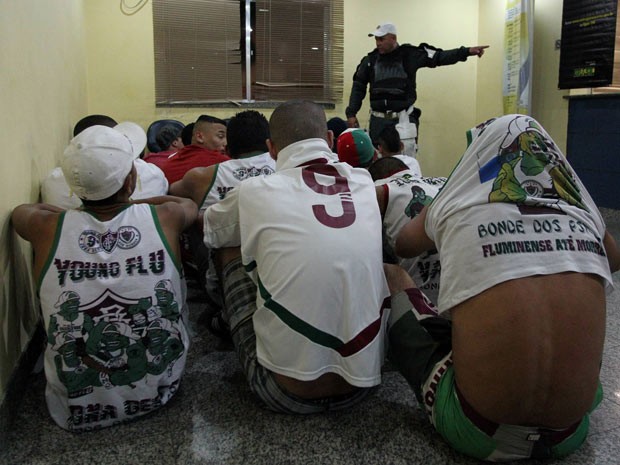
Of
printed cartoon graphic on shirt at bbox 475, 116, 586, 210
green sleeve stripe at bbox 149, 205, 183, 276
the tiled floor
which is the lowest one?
the tiled floor

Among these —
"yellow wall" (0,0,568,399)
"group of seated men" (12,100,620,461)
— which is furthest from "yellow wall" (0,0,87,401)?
"group of seated men" (12,100,620,461)

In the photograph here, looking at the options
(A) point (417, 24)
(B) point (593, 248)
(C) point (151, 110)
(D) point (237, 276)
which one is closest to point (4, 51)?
(D) point (237, 276)

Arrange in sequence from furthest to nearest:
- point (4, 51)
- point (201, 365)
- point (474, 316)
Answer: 1. point (201, 365)
2. point (4, 51)
3. point (474, 316)

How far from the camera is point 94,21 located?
488 centimetres

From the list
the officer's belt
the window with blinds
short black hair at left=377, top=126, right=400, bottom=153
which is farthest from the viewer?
the window with blinds

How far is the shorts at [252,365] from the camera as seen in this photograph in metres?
1.34

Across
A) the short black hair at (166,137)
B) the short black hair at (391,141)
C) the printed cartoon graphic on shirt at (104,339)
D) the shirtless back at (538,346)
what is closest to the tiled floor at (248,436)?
the printed cartoon graphic on shirt at (104,339)

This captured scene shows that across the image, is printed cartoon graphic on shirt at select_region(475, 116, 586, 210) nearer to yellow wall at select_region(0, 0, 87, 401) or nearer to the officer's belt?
yellow wall at select_region(0, 0, 87, 401)

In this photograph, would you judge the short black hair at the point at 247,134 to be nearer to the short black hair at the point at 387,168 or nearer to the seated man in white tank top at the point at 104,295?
the short black hair at the point at 387,168

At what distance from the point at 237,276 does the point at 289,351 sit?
1.14 ft

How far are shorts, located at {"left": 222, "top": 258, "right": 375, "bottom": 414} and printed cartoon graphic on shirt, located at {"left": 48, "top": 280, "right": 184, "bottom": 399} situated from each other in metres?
0.23

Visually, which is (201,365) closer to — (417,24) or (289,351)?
(289,351)

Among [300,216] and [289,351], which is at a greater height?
[300,216]

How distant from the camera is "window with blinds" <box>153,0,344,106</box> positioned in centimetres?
507
